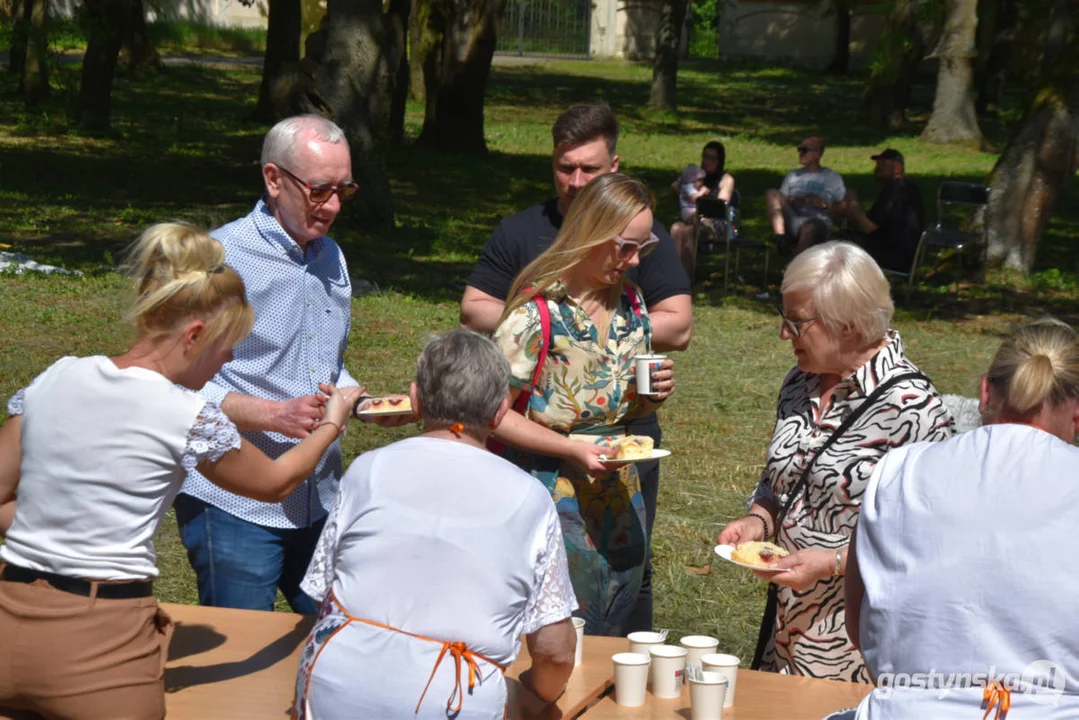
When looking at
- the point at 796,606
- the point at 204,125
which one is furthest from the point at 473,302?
the point at 204,125

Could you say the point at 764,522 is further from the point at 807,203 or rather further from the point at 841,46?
the point at 841,46

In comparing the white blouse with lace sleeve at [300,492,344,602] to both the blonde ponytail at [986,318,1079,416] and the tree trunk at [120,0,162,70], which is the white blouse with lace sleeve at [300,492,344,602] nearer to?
the blonde ponytail at [986,318,1079,416]

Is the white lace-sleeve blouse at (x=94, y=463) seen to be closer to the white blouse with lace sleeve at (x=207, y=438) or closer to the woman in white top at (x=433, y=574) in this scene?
the white blouse with lace sleeve at (x=207, y=438)

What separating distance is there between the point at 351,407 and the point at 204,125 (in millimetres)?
21520

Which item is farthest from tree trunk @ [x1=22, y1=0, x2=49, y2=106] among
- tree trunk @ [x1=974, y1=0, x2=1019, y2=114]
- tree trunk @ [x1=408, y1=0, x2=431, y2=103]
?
tree trunk @ [x1=974, y1=0, x2=1019, y2=114]

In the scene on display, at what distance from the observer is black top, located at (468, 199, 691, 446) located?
4.11 m

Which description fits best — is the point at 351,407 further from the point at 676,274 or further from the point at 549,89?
the point at 549,89

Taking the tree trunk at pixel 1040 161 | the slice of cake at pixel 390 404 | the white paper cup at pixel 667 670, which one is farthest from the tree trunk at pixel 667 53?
the white paper cup at pixel 667 670

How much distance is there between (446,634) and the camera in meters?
2.50

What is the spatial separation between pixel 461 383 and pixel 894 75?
29.8m

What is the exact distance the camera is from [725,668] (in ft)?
10.2

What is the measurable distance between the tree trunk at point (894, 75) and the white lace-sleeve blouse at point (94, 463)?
28096 millimetres

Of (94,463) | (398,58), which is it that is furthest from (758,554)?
(398,58)

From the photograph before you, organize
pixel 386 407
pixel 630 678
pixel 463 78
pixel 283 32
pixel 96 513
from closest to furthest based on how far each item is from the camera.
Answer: pixel 96 513 < pixel 630 678 < pixel 386 407 < pixel 283 32 < pixel 463 78
